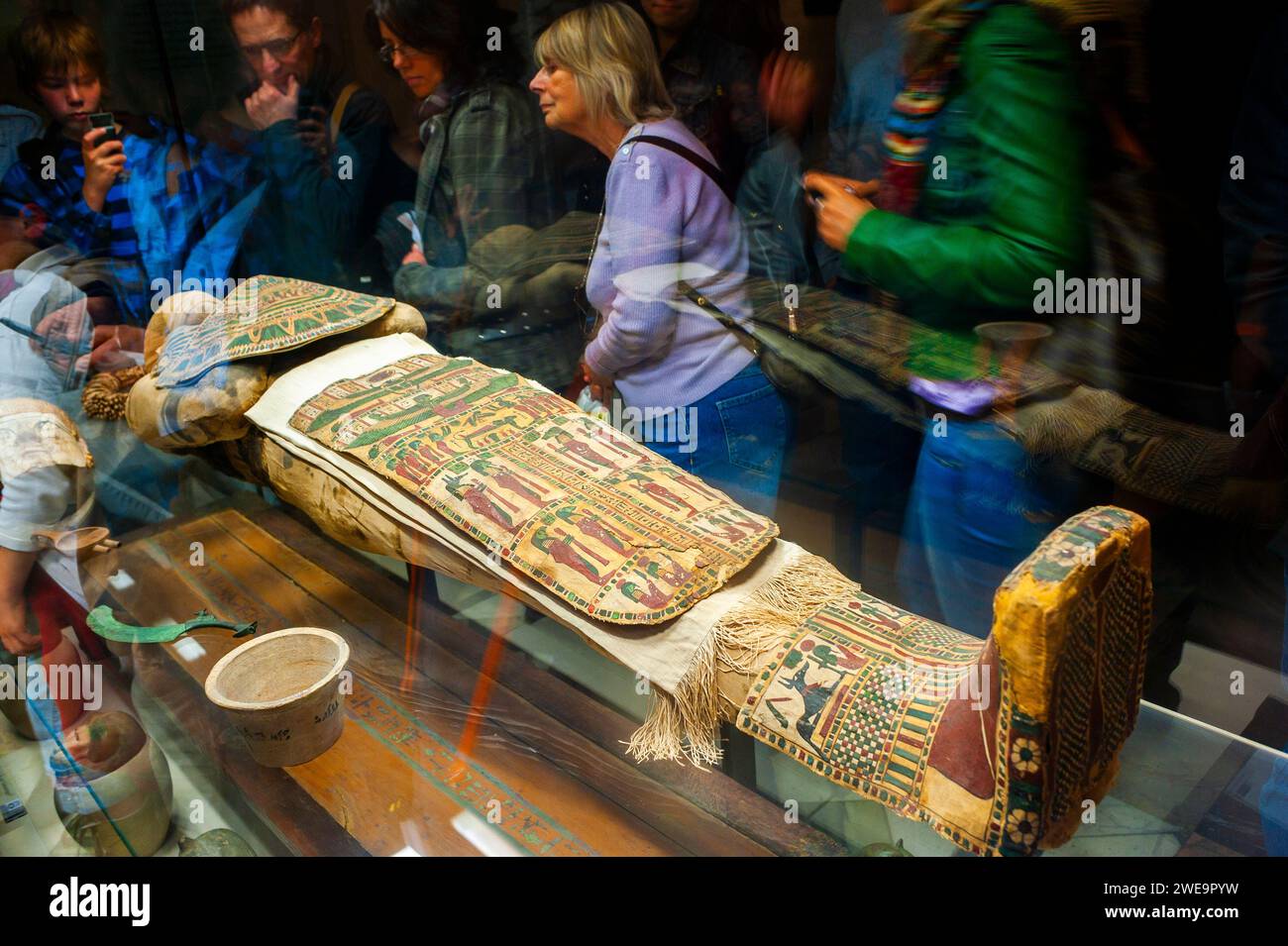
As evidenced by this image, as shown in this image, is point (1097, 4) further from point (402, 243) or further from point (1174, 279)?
point (402, 243)

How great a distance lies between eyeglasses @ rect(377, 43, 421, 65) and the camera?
2.54 meters

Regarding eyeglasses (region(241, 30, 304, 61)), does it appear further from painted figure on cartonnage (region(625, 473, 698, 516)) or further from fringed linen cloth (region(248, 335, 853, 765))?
painted figure on cartonnage (region(625, 473, 698, 516))

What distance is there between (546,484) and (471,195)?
3.22 feet

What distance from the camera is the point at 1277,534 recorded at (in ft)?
6.26

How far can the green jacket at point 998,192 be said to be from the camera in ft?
5.36

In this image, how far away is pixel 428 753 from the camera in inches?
90.0

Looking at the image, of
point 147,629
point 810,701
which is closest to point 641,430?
point 810,701

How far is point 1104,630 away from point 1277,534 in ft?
2.14

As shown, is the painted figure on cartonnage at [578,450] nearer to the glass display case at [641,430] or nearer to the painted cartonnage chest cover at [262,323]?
the glass display case at [641,430]

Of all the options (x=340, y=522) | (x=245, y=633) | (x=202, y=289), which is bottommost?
(x=245, y=633)

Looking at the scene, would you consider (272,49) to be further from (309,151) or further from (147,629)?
(147,629)

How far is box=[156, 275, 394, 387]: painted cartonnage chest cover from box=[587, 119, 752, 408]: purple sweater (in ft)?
2.63

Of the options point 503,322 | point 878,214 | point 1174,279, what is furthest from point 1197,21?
point 503,322

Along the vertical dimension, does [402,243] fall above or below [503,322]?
above
